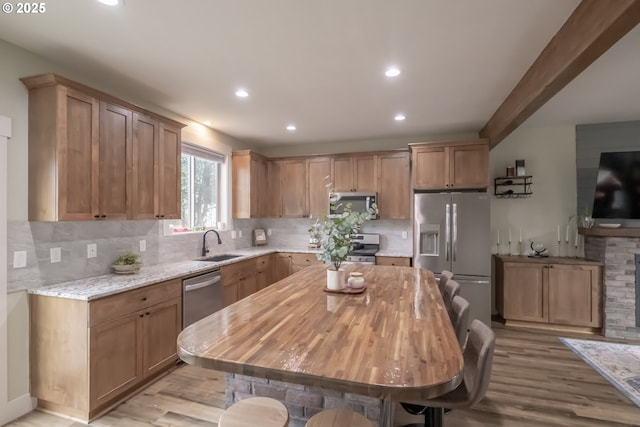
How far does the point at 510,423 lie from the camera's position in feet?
7.31

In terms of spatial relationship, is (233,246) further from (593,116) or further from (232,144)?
(593,116)

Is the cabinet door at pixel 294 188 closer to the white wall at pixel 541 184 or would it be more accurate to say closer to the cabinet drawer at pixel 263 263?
the cabinet drawer at pixel 263 263

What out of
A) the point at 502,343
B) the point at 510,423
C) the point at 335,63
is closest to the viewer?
the point at 510,423

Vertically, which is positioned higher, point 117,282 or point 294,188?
point 294,188

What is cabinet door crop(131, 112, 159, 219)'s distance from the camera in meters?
2.84

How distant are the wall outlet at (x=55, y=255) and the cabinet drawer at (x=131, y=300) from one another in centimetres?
63

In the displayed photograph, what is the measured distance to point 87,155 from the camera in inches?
95.5

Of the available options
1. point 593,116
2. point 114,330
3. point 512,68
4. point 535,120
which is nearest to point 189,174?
point 114,330

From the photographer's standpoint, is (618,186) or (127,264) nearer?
(127,264)

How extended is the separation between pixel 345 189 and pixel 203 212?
2146mm

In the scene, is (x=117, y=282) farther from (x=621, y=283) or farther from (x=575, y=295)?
(x=621, y=283)

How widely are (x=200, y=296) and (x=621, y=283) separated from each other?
4973mm

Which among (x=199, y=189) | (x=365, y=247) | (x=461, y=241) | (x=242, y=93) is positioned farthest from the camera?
(x=365, y=247)

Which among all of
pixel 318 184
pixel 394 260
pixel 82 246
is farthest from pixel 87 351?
pixel 318 184
